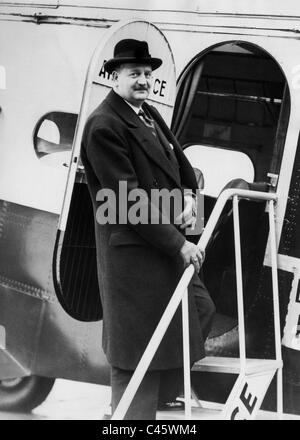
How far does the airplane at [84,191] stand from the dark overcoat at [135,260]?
0.40 meters

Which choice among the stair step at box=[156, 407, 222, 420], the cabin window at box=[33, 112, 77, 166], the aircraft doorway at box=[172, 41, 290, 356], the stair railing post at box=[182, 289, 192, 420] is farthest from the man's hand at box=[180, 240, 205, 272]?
the cabin window at box=[33, 112, 77, 166]

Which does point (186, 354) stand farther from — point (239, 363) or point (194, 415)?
point (194, 415)

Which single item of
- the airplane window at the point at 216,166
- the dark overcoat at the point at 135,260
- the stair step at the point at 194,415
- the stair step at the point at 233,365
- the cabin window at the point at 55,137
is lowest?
the stair step at the point at 194,415

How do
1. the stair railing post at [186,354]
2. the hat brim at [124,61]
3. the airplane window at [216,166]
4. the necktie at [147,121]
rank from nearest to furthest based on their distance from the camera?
the stair railing post at [186,354]
the hat brim at [124,61]
the necktie at [147,121]
the airplane window at [216,166]

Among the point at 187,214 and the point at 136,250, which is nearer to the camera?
the point at 136,250

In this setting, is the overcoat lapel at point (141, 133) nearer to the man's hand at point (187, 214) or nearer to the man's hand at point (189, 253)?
the man's hand at point (187, 214)

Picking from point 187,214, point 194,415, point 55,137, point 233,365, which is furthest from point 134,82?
point 194,415

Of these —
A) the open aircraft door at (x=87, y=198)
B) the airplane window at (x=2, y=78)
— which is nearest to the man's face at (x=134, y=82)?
the open aircraft door at (x=87, y=198)

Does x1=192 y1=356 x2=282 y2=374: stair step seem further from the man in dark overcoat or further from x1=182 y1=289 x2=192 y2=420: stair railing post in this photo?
x1=182 y1=289 x2=192 y2=420: stair railing post

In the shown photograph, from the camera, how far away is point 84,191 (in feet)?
13.2

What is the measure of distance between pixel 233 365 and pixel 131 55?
4.94ft

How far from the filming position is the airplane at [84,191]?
3734mm

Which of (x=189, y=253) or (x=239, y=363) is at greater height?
(x=189, y=253)
